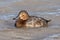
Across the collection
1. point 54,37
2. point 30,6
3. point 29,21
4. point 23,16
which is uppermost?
point 30,6

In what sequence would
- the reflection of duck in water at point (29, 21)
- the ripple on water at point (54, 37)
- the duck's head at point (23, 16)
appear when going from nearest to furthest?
1. the ripple on water at point (54, 37)
2. the reflection of duck in water at point (29, 21)
3. the duck's head at point (23, 16)

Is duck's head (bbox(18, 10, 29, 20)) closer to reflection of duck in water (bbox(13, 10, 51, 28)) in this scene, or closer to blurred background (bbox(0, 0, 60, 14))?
reflection of duck in water (bbox(13, 10, 51, 28))

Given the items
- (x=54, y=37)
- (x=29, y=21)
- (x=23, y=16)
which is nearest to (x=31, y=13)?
(x=23, y=16)

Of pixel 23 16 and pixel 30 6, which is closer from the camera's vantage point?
pixel 23 16

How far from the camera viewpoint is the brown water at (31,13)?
28.4 feet

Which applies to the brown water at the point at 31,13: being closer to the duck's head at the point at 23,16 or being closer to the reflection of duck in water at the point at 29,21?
the reflection of duck in water at the point at 29,21

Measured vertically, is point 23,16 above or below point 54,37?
above

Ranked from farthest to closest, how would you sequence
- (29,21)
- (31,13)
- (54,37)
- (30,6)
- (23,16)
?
(30,6)
(31,13)
(23,16)
(29,21)
(54,37)

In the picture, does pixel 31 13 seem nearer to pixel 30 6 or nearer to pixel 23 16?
pixel 30 6

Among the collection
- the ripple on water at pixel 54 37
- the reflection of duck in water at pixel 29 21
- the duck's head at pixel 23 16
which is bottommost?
the ripple on water at pixel 54 37

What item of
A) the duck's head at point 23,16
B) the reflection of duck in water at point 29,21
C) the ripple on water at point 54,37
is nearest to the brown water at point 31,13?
the ripple on water at point 54,37

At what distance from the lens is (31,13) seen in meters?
12.1

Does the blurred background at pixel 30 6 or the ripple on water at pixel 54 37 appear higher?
the blurred background at pixel 30 6

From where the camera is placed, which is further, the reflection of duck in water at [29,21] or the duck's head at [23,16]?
the duck's head at [23,16]
